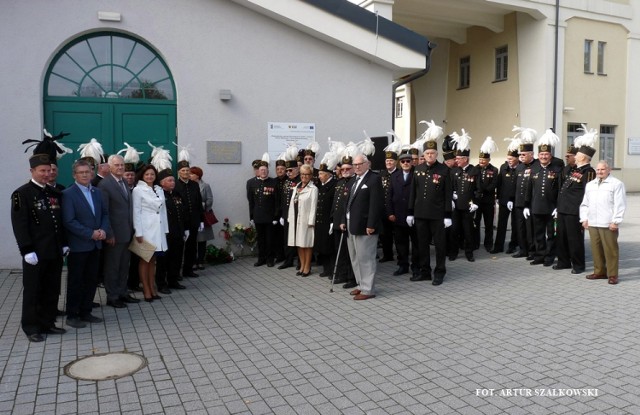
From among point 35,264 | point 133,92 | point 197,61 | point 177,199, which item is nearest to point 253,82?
point 197,61

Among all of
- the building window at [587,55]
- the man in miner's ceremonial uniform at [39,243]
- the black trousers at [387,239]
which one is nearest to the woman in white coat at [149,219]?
the man in miner's ceremonial uniform at [39,243]

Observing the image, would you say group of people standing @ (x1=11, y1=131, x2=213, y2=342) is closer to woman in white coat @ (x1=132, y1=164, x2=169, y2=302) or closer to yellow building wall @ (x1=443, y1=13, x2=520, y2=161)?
woman in white coat @ (x1=132, y1=164, x2=169, y2=302)

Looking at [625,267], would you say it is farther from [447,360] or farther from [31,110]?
[31,110]

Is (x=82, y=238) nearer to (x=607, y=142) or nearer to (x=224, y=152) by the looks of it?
(x=224, y=152)

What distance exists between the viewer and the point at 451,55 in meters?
27.2

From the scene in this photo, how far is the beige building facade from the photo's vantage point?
2244 cm

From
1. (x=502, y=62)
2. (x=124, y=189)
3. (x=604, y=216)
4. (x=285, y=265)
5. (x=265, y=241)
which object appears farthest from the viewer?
(x=502, y=62)

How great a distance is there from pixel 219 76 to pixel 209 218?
9.66 feet

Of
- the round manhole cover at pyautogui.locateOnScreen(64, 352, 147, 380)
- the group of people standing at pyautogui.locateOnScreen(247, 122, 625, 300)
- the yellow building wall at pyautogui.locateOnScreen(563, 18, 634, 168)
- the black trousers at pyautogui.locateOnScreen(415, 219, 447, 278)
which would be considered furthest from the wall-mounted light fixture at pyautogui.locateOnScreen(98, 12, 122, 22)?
the yellow building wall at pyautogui.locateOnScreen(563, 18, 634, 168)

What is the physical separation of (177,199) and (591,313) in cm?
606

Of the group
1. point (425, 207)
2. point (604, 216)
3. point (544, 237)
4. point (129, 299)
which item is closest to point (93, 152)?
point (129, 299)

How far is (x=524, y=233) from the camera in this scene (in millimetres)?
11188

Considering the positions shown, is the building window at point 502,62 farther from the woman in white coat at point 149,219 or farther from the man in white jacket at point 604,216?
the woman in white coat at point 149,219

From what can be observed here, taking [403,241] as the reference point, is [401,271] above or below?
below
